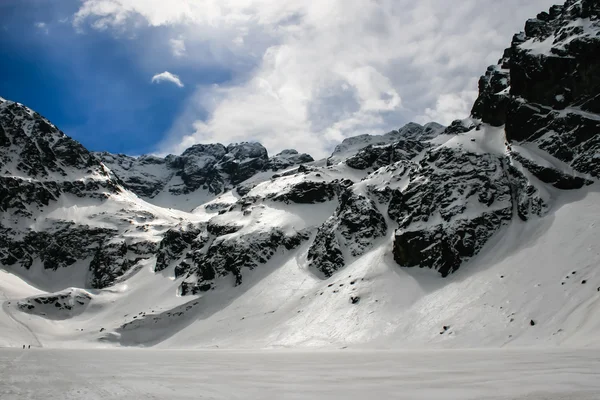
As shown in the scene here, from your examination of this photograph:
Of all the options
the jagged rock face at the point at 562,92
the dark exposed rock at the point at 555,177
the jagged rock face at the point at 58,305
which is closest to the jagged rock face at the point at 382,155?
the jagged rock face at the point at 562,92

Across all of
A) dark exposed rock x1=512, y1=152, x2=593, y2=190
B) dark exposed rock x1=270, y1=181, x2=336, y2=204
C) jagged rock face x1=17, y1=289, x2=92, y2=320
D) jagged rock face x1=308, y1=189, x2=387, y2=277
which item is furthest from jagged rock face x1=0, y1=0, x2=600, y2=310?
jagged rock face x1=17, y1=289, x2=92, y2=320

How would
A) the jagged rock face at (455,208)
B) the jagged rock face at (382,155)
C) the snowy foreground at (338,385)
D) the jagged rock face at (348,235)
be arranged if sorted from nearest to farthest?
1. the snowy foreground at (338,385)
2. the jagged rock face at (455,208)
3. the jagged rock face at (348,235)
4. the jagged rock face at (382,155)

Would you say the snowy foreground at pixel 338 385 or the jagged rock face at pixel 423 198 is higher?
the jagged rock face at pixel 423 198

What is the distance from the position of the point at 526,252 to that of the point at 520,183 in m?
19.1

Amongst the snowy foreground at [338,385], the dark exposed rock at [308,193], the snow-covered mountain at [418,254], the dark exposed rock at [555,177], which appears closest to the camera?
the snowy foreground at [338,385]

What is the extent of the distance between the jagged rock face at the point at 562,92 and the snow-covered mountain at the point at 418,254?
24 centimetres

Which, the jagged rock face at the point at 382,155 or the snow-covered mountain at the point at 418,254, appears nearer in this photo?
the snow-covered mountain at the point at 418,254

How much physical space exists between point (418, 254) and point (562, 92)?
4184 centimetres

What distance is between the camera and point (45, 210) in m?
176

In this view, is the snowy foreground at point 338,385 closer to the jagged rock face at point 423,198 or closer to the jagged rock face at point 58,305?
the jagged rock face at point 423,198

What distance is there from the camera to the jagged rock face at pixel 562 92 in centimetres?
7131

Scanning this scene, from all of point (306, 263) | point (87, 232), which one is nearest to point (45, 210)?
point (87, 232)

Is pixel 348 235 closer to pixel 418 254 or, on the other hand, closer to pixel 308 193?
pixel 418 254

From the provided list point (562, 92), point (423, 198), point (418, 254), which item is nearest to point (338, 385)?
point (418, 254)
